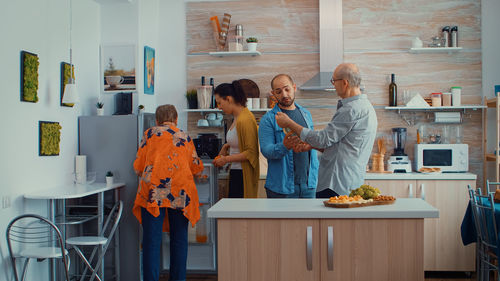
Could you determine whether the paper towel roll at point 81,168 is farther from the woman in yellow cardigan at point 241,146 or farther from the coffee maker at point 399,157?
the coffee maker at point 399,157

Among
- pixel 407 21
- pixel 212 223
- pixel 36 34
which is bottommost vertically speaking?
pixel 212 223

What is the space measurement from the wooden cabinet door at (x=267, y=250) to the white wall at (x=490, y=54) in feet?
10.8

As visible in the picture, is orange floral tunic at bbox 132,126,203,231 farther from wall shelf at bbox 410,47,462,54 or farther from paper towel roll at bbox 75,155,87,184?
wall shelf at bbox 410,47,462,54

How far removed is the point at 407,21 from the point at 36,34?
3.37 meters

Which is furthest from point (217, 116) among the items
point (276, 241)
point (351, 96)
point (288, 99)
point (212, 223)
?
point (276, 241)

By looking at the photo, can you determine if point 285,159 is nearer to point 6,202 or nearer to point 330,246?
point 330,246

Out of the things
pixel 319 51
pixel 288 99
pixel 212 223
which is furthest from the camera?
pixel 319 51

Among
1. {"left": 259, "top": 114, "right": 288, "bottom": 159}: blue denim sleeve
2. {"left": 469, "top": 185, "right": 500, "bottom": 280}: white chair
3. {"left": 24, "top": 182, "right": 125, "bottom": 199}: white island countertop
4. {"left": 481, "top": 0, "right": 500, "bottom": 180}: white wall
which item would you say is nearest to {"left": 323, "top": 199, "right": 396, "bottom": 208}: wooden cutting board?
{"left": 259, "top": 114, "right": 288, "bottom": 159}: blue denim sleeve

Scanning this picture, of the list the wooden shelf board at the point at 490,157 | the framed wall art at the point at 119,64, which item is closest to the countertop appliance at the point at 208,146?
the framed wall art at the point at 119,64

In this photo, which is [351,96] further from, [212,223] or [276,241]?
[212,223]

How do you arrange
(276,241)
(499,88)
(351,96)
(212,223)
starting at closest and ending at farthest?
1. (276,241)
2. (351,96)
3. (212,223)
4. (499,88)

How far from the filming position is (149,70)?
202 inches

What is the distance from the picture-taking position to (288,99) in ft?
11.3

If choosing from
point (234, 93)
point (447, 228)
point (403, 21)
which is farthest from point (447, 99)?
point (234, 93)
